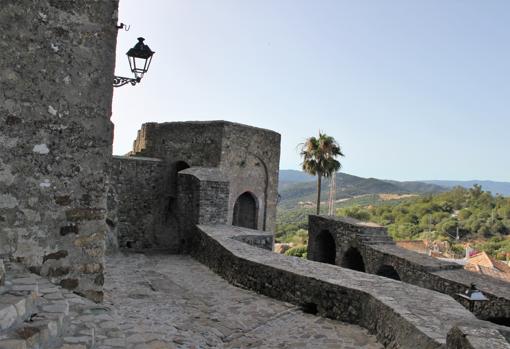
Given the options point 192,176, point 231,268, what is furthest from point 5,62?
point 192,176


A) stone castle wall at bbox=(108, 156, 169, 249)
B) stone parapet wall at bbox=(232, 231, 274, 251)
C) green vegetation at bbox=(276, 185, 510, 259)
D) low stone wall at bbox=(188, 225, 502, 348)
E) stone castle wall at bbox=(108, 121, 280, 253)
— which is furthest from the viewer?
green vegetation at bbox=(276, 185, 510, 259)

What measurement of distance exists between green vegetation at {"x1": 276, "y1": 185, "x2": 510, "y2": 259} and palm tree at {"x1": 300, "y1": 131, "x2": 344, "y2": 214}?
18.9 m

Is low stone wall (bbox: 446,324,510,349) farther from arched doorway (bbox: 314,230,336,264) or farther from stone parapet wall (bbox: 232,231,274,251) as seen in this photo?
arched doorway (bbox: 314,230,336,264)

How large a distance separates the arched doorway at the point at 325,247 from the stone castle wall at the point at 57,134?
14.6 m

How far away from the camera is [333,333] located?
248 inches

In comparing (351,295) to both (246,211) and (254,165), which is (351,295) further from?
(246,211)

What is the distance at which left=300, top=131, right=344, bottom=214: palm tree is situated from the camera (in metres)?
28.7

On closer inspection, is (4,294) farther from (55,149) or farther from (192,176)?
(192,176)

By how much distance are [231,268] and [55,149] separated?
4976mm

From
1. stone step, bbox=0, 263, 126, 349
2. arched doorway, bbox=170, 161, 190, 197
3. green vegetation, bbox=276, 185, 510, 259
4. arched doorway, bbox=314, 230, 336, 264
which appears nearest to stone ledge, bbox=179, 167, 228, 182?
arched doorway, bbox=170, 161, 190, 197

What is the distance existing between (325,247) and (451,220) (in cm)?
4206

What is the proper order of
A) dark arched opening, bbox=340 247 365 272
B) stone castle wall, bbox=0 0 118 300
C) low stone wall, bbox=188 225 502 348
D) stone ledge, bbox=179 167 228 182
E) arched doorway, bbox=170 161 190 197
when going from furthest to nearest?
dark arched opening, bbox=340 247 365 272
arched doorway, bbox=170 161 190 197
stone ledge, bbox=179 167 228 182
low stone wall, bbox=188 225 502 348
stone castle wall, bbox=0 0 118 300

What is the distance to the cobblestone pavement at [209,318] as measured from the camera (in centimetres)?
588

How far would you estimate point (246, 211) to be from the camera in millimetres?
17891
